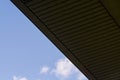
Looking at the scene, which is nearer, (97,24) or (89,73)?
(97,24)

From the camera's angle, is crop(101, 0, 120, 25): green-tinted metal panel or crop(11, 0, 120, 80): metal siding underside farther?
crop(11, 0, 120, 80): metal siding underside

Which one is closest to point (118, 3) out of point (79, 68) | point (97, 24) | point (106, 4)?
point (106, 4)

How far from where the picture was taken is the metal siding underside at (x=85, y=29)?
8602 millimetres

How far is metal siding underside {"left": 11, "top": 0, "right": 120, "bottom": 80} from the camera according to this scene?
8602mm

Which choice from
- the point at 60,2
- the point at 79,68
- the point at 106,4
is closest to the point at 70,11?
the point at 60,2

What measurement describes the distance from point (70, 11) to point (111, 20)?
4.01ft

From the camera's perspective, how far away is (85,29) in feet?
30.8

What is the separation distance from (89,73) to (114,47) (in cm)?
158

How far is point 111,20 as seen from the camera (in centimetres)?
914

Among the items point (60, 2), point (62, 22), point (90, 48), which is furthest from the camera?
point (90, 48)

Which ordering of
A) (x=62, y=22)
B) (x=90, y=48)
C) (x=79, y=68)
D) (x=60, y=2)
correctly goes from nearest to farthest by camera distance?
Result: (x=60, y=2)
(x=62, y=22)
(x=90, y=48)
(x=79, y=68)

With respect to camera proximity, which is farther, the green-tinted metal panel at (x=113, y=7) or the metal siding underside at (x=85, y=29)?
the metal siding underside at (x=85, y=29)

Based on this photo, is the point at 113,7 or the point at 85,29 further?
the point at 85,29

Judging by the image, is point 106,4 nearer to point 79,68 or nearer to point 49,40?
point 49,40
